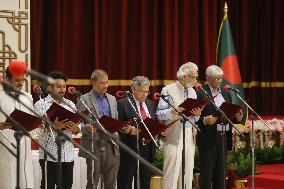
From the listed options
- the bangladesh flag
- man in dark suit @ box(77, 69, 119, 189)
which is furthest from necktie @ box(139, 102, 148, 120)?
the bangladesh flag

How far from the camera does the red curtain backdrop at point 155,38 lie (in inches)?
351

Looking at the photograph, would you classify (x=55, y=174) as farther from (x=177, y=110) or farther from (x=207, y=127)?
(x=207, y=127)

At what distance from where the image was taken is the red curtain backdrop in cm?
891

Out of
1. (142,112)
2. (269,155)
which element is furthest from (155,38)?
(142,112)

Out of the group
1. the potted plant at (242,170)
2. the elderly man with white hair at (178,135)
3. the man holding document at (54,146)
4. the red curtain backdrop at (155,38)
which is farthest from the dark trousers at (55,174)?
the red curtain backdrop at (155,38)

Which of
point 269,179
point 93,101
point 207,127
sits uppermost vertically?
point 93,101

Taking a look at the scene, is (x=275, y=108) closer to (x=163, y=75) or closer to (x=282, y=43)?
(x=282, y=43)

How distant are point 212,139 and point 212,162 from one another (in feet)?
0.79

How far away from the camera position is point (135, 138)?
6008 mm

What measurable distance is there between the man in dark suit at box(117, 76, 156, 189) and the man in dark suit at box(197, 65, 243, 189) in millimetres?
587

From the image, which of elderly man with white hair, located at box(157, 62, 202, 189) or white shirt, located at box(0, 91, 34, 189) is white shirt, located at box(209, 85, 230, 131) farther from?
white shirt, located at box(0, 91, 34, 189)

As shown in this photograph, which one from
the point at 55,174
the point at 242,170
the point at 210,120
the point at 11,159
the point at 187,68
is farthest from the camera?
the point at 242,170

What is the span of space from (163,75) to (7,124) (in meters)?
5.14

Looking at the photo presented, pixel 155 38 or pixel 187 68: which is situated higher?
pixel 155 38
